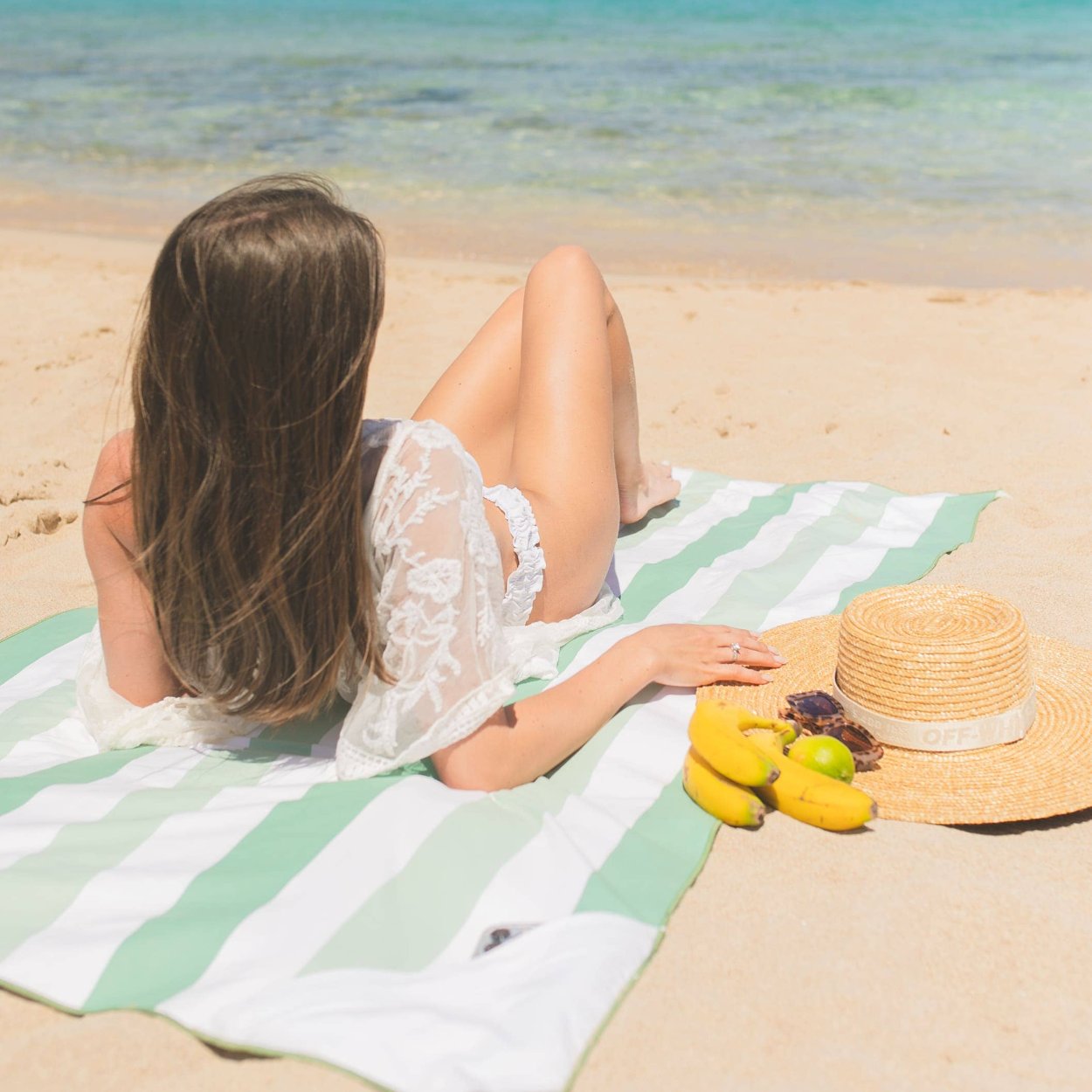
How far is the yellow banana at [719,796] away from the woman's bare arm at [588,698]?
9.3 inches

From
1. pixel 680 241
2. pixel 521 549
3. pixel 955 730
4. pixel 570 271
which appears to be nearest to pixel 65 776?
pixel 521 549

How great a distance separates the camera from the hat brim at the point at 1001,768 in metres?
2.38

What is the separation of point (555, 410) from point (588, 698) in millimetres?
832

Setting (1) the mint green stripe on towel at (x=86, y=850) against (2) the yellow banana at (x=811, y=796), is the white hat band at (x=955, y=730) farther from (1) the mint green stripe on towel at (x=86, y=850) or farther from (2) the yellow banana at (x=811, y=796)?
(1) the mint green stripe on towel at (x=86, y=850)

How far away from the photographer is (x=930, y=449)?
4914 mm

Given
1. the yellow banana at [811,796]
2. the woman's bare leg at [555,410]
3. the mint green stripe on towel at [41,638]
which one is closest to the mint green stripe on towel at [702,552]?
the woman's bare leg at [555,410]

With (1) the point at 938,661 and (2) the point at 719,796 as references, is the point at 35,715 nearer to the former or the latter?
(2) the point at 719,796

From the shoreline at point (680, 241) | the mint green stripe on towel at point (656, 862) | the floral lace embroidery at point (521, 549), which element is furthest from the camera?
the shoreline at point (680, 241)

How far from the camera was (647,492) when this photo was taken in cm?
412

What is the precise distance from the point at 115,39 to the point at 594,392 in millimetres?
23996

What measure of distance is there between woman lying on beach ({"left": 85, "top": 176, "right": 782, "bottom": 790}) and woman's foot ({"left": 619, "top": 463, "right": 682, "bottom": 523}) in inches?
47.7

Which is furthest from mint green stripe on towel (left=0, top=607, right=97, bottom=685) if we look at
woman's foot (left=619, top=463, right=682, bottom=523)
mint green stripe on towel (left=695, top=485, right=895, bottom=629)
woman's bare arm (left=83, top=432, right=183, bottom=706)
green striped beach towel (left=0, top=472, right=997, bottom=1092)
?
mint green stripe on towel (left=695, top=485, right=895, bottom=629)

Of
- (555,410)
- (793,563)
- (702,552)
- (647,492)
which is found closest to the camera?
(555,410)

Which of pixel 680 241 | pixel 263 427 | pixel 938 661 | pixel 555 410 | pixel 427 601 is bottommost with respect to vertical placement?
pixel 680 241
